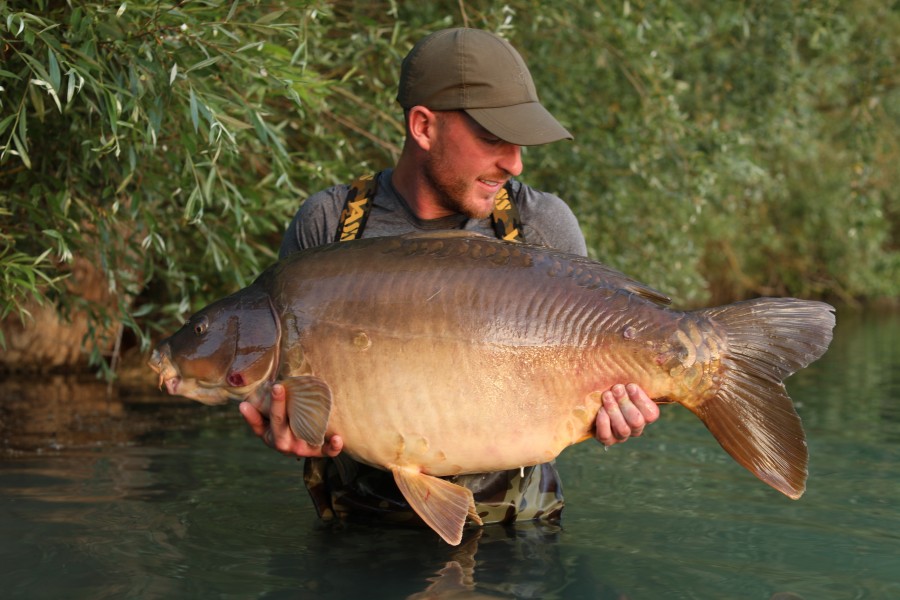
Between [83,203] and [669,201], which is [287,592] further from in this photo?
[669,201]

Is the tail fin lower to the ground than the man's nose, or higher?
lower

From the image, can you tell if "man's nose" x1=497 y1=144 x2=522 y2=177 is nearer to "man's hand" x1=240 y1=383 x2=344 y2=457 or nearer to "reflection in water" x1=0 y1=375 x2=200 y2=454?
"man's hand" x1=240 y1=383 x2=344 y2=457

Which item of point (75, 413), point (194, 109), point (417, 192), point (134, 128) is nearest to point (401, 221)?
point (417, 192)

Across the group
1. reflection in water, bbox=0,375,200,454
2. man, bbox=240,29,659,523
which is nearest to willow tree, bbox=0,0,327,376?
reflection in water, bbox=0,375,200,454

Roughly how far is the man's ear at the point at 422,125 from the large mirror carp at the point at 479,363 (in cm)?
52

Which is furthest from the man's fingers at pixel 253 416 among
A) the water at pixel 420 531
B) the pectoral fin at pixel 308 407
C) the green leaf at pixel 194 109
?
the green leaf at pixel 194 109

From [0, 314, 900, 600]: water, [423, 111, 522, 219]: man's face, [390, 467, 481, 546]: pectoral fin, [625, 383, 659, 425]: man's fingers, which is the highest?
[423, 111, 522, 219]: man's face

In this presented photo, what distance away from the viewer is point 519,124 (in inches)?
135

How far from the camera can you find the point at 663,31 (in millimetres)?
8086

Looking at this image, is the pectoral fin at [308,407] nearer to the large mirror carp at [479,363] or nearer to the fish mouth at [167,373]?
the large mirror carp at [479,363]

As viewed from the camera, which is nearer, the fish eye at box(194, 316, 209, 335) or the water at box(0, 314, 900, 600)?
the fish eye at box(194, 316, 209, 335)

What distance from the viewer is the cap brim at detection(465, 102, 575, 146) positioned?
3.40 m

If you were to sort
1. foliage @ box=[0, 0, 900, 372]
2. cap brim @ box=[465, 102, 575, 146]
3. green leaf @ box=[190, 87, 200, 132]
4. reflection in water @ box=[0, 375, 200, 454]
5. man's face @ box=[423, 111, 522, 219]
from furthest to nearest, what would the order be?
reflection in water @ box=[0, 375, 200, 454] → foliage @ box=[0, 0, 900, 372] → green leaf @ box=[190, 87, 200, 132] → man's face @ box=[423, 111, 522, 219] → cap brim @ box=[465, 102, 575, 146]

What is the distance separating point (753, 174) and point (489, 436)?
6.43 meters
